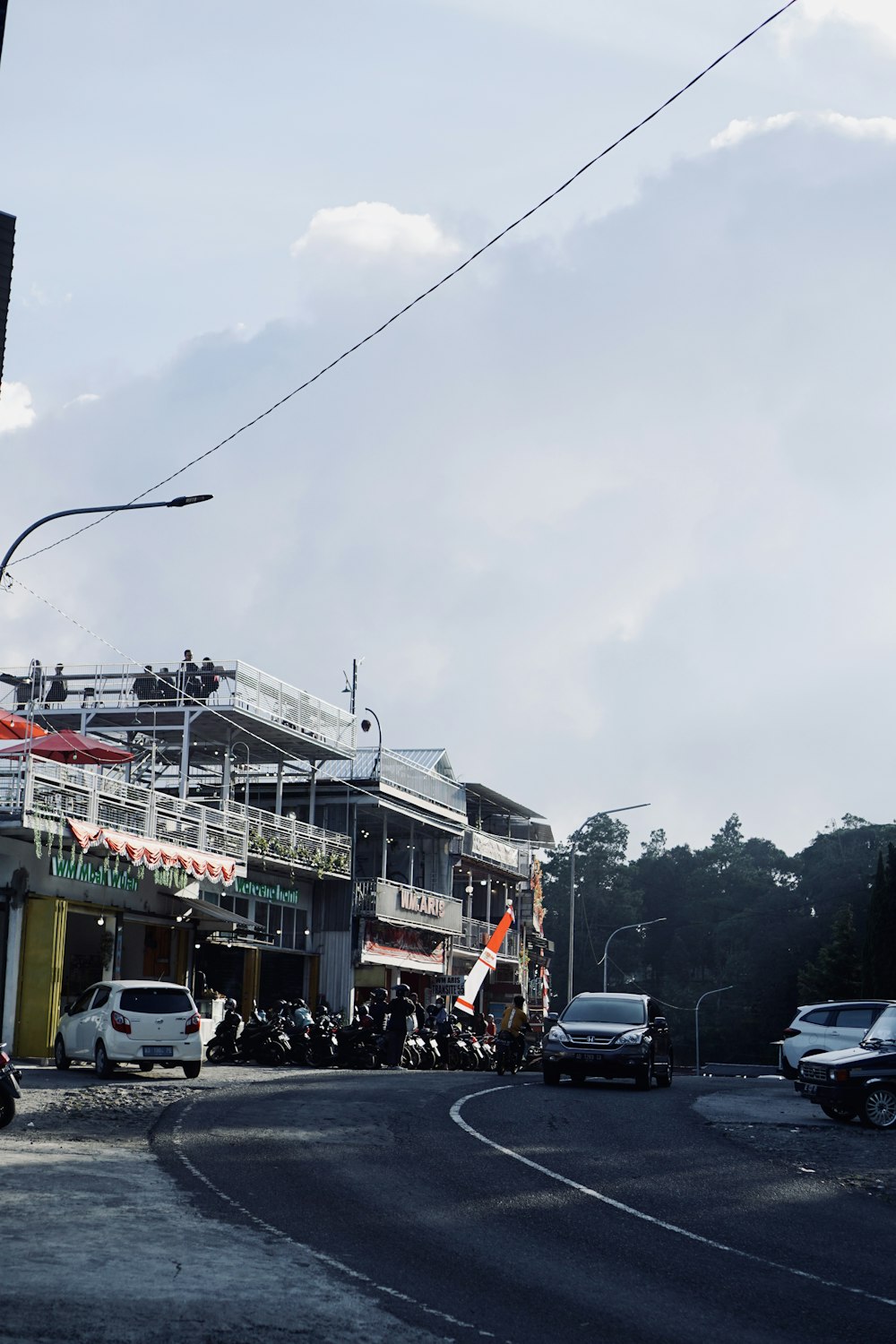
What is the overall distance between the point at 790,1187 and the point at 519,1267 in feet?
18.2

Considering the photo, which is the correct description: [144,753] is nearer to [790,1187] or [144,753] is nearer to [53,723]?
[53,723]

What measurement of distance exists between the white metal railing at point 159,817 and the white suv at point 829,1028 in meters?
15.1

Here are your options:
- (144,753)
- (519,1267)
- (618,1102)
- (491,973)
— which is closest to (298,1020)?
(144,753)

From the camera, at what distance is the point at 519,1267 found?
30.7ft

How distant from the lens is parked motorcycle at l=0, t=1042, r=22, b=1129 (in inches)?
615

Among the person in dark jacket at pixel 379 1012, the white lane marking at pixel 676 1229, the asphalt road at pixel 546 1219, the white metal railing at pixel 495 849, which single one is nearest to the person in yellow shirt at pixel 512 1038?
the person in dark jacket at pixel 379 1012

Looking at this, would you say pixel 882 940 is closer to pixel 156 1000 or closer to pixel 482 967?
pixel 482 967

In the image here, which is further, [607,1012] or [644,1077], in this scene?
[607,1012]

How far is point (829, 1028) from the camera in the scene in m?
29.8

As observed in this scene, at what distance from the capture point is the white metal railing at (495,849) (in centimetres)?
5816

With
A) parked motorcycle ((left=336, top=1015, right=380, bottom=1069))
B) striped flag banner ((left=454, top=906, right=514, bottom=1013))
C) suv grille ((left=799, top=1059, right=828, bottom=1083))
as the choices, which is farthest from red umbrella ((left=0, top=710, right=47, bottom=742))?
striped flag banner ((left=454, top=906, right=514, bottom=1013))

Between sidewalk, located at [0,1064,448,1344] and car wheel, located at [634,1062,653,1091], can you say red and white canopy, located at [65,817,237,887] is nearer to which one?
car wheel, located at [634,1062,653,1091]

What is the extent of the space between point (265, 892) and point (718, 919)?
89.5 metres

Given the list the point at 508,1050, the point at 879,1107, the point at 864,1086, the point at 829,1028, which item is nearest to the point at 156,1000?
the point at 508,1050
